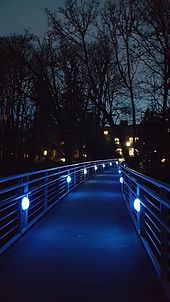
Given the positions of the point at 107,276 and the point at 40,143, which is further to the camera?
the point at 40,143

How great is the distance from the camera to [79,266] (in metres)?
6.12

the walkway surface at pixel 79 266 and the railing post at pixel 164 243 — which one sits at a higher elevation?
the railing post at pixel 164 243

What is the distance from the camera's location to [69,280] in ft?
17.9

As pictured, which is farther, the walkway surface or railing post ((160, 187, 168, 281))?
railing post ((160, 187, 168, 281))

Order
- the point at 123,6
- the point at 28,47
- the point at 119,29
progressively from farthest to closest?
the point at 28,47 → the point at 119,29 → the point at 123,6

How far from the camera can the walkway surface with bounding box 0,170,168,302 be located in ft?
16.2

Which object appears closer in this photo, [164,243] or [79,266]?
[164,243]

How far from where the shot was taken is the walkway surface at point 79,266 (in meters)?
4.94

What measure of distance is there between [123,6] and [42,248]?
20.7 metres

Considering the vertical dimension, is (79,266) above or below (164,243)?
below

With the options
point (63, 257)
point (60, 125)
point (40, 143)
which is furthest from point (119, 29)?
point (63, 257)

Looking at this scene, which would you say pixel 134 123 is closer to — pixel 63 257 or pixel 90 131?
pixel 90 131

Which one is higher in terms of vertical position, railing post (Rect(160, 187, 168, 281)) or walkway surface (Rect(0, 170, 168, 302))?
railing post (Rect(160, 187, 168, 281))

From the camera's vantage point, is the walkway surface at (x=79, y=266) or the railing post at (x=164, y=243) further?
the railing post at (x=164, y=243)
